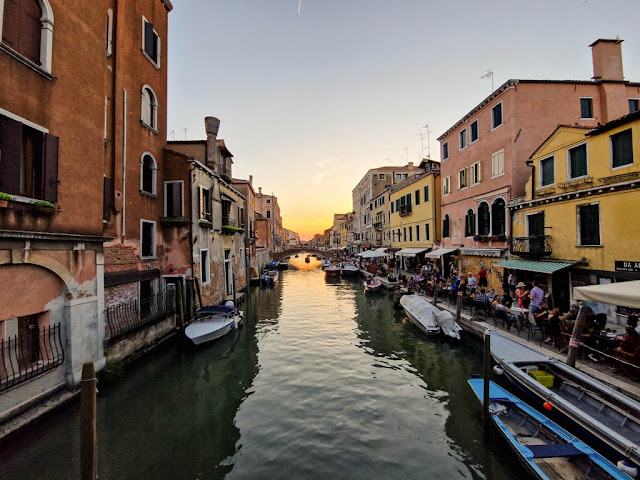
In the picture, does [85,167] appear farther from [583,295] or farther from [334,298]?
[334,298]

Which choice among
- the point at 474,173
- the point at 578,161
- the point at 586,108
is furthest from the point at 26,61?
the point at 586,108

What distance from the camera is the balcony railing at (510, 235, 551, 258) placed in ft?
43.0

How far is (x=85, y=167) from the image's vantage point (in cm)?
831

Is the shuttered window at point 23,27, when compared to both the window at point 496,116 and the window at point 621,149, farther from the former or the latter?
the window at point 496,116

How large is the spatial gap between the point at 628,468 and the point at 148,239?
1571 cm

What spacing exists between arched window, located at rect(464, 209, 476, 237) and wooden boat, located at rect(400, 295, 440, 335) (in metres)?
6.12

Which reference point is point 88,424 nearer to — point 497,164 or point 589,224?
point 589,224

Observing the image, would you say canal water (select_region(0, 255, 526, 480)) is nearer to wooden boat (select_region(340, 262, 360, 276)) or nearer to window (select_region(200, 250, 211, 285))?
window (select_region(200, 250, 211, 285))

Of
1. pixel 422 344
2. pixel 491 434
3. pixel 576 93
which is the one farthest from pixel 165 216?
pixel 576 93

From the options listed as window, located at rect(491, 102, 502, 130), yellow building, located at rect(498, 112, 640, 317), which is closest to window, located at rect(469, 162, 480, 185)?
window, located at rect(491, 102, 502, 130)

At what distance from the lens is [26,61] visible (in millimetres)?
6723

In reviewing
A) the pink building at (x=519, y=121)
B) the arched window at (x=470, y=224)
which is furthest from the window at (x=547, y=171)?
the arched window at (x=470, y=224)

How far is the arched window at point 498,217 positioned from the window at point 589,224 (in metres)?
4.58

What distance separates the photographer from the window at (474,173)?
18688mm
